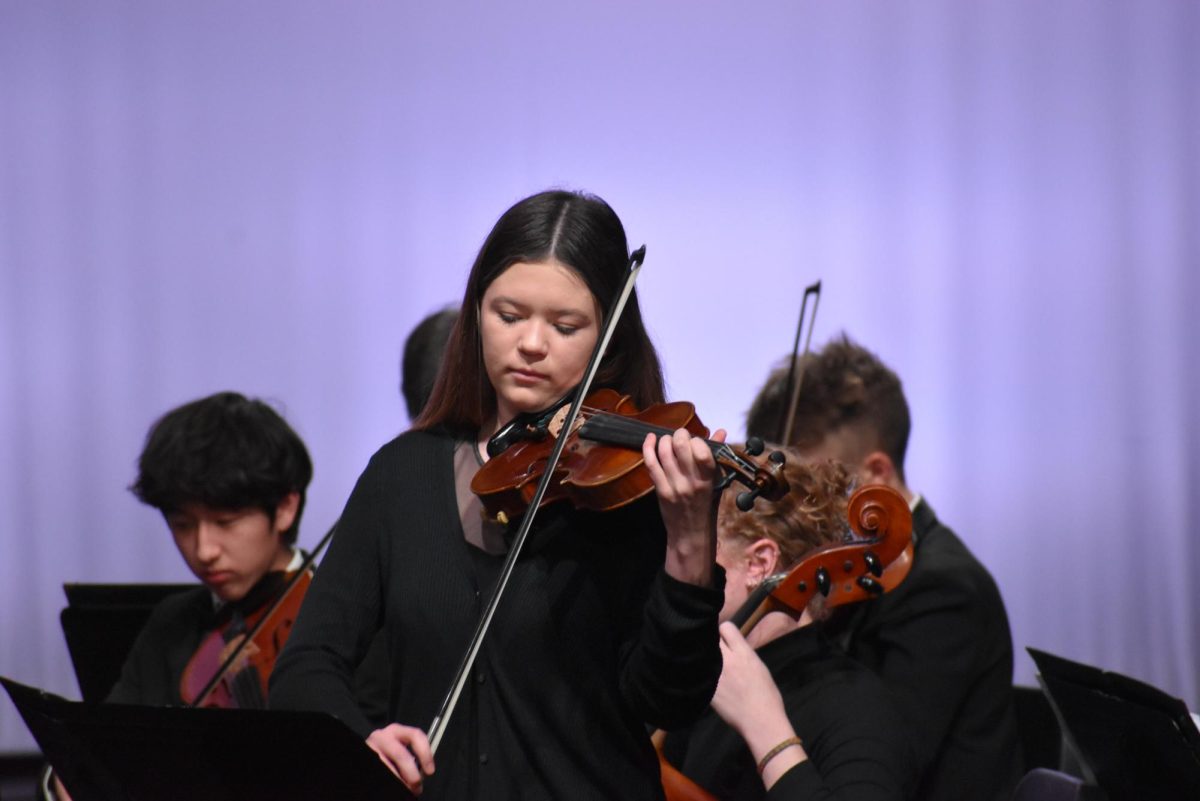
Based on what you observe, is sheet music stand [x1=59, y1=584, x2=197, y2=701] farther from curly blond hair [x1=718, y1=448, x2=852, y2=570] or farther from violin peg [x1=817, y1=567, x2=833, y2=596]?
violin peg [x1=817, y1=567, x2=833, y2=596]

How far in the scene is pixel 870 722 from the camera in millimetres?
1746

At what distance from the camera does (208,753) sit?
1214mm

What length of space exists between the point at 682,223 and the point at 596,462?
9.14ft

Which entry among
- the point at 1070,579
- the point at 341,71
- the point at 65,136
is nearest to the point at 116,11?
the point at 65,136

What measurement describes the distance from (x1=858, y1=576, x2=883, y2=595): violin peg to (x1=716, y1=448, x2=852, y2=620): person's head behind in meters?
0.10

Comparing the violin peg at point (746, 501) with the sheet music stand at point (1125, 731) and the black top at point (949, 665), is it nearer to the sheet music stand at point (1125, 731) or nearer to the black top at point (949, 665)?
the sheet music stand at point (1125, 731)

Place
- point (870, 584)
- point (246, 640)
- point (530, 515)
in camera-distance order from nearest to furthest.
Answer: point (530, 515)
point (870, 584)
point (246, 640)

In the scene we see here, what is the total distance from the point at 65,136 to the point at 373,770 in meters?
3.32

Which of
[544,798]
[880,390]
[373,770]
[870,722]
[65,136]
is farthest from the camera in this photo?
[65,136]

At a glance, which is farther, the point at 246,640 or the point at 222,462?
the point at 222,462

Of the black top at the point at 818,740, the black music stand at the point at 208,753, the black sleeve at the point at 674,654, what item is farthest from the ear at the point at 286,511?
the black sleeve at the point at 674,654

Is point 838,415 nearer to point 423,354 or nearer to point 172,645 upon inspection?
point 423,354

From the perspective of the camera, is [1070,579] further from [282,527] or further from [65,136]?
[65,136]

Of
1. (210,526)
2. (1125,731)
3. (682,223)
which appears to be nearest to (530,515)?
(1125,731)
